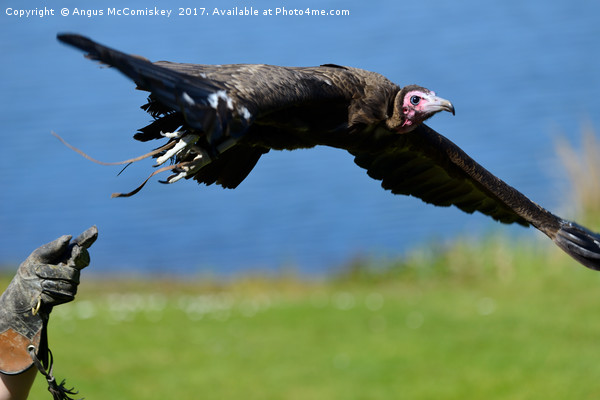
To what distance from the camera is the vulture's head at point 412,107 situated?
150 inches

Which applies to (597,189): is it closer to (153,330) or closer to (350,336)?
(350,336)

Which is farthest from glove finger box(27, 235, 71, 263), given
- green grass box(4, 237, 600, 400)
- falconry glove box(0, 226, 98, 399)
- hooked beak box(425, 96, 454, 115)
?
green grass box(4, 237, 600, 400)

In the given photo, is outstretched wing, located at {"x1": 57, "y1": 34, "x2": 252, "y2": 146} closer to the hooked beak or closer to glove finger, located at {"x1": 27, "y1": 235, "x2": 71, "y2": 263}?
glove finger, located at {"x1": 27, "y1": 235, "x2": 71, "y2": 263}

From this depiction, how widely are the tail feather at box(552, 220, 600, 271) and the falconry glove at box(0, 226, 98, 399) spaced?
2.32 meters

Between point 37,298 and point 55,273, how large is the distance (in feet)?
0.43

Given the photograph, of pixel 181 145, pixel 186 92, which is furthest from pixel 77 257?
pixel 186 92

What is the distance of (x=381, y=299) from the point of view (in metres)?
8.81

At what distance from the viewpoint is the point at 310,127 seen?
3.64 meters

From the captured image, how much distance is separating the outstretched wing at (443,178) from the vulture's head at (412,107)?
335mm

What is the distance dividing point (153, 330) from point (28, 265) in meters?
4.45

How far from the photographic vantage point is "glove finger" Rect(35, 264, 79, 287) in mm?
3496

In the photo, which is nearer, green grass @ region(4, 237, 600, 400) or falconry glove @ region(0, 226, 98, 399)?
falconry glove @ region(0, 226, 98, 399)

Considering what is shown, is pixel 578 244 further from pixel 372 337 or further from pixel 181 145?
pixel 372 337

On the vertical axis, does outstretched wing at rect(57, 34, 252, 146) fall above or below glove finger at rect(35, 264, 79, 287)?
above
